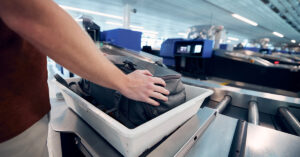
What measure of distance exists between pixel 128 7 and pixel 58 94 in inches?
223

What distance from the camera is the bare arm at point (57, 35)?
20 centimetres

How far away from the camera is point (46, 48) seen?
224mm

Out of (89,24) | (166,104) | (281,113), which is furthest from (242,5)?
(166,104)

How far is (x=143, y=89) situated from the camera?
0.38 metres

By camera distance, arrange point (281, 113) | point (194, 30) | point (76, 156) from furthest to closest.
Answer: point (194, 30), point (281, 113), point (76, 156)

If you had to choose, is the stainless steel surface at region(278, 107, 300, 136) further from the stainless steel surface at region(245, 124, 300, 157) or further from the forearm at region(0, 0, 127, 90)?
the forearm at region(0, 0, 127, 90)

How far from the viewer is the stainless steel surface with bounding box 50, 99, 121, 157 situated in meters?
0.44

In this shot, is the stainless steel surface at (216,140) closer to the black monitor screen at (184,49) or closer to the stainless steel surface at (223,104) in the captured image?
the stainless steel surface at (223,104)

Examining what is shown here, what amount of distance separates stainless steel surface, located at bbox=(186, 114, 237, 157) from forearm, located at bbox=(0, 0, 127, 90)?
1.46 feet

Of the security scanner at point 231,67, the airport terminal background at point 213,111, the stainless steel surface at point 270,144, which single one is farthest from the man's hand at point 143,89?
the security scanner at point 231,67

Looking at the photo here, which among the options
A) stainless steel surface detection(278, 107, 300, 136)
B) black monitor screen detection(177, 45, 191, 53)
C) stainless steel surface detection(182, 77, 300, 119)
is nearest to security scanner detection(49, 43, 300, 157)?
stainless steel surface detection(278, 107, 300, 136)

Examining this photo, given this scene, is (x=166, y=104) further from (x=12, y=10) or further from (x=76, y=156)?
(x=76, y=156)

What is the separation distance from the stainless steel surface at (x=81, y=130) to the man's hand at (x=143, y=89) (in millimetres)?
214

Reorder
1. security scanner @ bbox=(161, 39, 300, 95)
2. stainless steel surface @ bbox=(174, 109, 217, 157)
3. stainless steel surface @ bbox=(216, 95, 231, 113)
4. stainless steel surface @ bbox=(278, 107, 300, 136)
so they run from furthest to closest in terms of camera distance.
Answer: security scanner @ bbox=(161, 39, 300, 95), stainless steel surface @ bbox=(216, 95, 231, 113), stainless steel surface @ bbox=(278, 107, 300, 136), stainless steel surface @ bbox=(174, 109, 217, 157)
